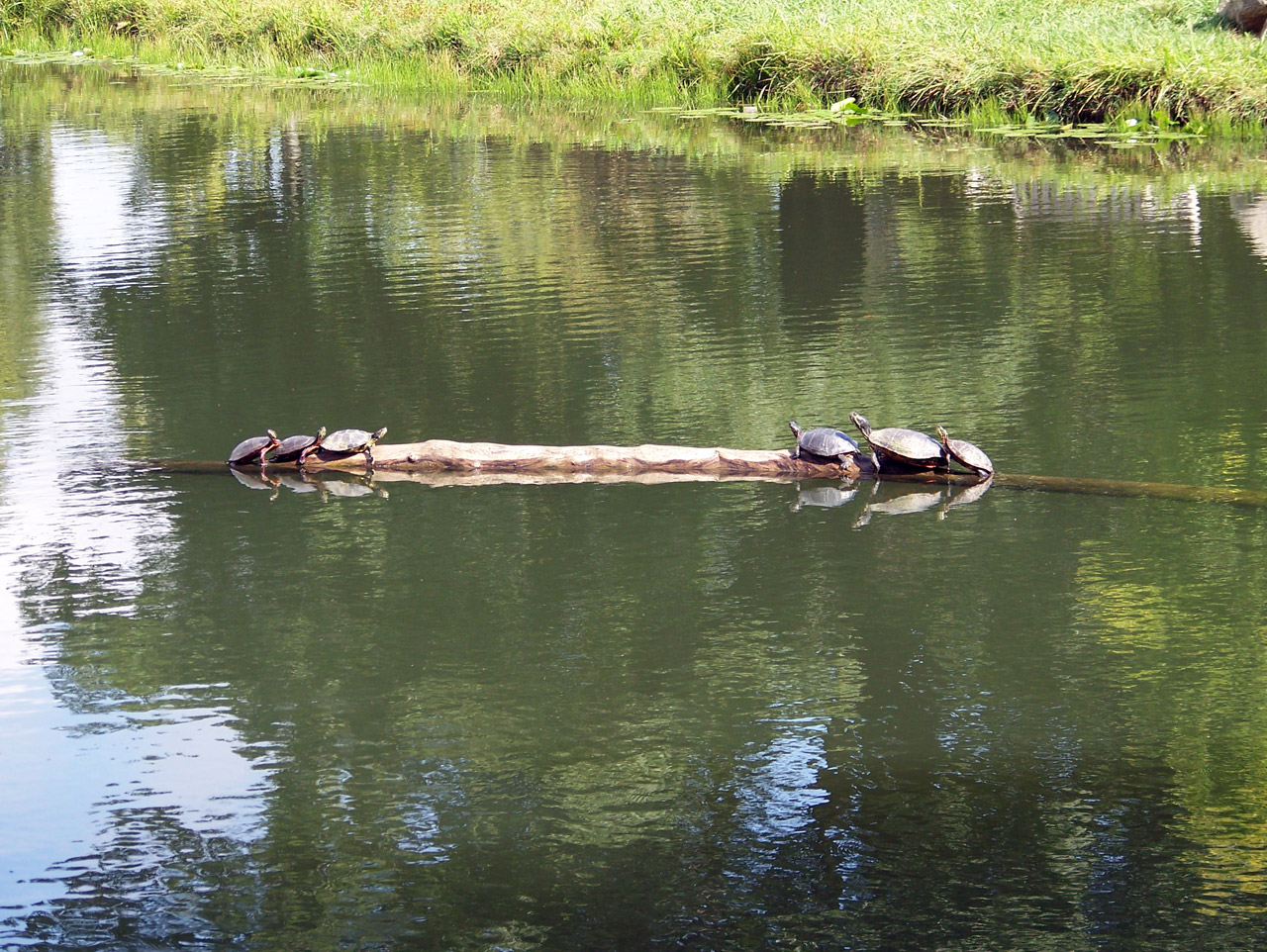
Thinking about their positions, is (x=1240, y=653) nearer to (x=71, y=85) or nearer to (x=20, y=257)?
(x=20, y=257)

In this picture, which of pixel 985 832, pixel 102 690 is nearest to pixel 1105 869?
pixel 985 832

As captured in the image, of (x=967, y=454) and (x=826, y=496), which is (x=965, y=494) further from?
(x=826, y=496)

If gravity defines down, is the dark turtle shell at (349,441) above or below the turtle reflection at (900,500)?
above

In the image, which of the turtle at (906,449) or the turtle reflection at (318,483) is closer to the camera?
the turtle at (906,449)

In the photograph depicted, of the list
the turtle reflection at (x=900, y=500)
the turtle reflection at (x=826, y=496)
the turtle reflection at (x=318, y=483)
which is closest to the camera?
the turtle reflection at (x=900, y=500)

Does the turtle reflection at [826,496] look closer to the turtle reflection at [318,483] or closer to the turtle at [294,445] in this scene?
the turtle reflection at [318,483]

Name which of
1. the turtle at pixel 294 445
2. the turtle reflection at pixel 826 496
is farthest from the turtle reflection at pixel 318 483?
the turtle reflection at pixel 826 496

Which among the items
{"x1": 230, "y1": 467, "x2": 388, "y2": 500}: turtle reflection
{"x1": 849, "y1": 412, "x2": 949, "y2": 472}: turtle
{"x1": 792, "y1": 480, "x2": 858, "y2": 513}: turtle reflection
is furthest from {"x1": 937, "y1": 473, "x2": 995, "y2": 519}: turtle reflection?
{"x1": 230, "y1": 467, "x2": 388, "y2": 500}: turtle reflection

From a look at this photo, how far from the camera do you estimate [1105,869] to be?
362 cm

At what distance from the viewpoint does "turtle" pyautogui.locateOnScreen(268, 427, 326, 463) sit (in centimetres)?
684

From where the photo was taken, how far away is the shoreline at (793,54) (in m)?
17.7

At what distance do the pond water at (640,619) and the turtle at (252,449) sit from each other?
21cm

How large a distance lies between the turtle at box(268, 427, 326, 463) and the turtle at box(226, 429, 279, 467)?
1.8 inches

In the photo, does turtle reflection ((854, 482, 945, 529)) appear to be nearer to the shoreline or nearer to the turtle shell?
the turtle shell
